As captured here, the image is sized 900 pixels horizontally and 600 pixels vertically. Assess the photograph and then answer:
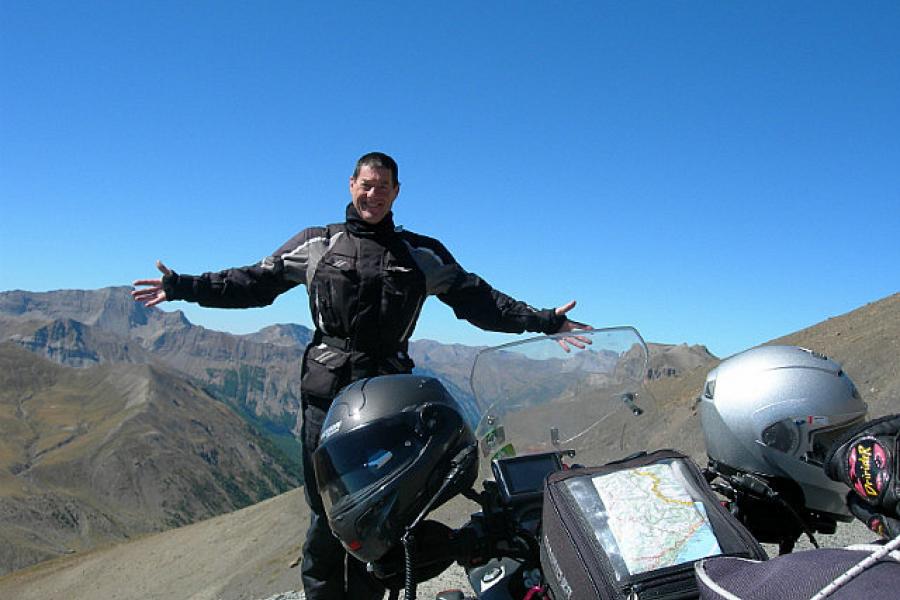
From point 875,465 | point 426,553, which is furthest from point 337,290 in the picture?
point 875,465

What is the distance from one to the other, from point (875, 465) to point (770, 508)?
862mm

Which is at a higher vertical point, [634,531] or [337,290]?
[337,290]

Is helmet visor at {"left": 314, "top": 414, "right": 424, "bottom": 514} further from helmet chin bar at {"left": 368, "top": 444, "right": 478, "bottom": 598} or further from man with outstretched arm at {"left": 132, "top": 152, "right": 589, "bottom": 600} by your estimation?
man with outstretched arm at {"left": 132, "top": 152, "right": 589, "bottom": 600}

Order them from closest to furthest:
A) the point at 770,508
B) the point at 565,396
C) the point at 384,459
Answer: the point at 384,459
the point at 770,508
the point at 565,396

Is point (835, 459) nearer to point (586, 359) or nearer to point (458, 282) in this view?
point (586, 359)

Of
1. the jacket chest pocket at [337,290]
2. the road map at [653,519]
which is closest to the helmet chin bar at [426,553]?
the road map at [653,519]

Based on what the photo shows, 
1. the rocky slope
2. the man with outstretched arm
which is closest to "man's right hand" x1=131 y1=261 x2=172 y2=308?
the man with outstretched arm

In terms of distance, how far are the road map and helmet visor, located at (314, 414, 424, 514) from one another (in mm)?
698

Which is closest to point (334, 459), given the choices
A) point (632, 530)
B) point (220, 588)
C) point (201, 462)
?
point (632, 530)

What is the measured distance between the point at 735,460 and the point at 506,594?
1.22m

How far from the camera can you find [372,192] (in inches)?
163

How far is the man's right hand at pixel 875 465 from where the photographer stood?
2281 millimetres

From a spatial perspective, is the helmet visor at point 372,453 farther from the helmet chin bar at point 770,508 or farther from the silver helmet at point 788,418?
the silver helmet at point 788,418

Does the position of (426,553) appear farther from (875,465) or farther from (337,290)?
(337,290)
